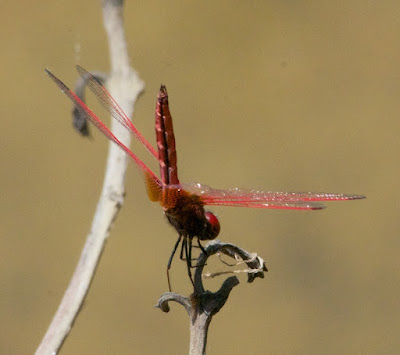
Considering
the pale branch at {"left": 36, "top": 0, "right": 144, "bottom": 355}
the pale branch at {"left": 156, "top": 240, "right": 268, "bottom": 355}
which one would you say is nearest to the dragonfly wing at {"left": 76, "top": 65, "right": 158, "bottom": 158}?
the pale branch at {"left": 36, "top": 0, "right": 144, "bottom": 355}

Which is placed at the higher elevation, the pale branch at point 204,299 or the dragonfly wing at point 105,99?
the dragonfly wing at point 105,99

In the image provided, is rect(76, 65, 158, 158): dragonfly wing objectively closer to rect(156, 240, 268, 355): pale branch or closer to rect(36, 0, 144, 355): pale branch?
rect(36, 0, 144, 355): pale branch

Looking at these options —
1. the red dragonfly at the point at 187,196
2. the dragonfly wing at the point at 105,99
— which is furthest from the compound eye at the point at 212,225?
the dragonfly wing at the point at 105,99

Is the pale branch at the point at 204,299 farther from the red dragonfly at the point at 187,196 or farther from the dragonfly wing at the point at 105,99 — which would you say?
the dragonfly wing at the point at 105,99

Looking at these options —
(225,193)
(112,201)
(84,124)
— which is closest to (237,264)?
(225,193)

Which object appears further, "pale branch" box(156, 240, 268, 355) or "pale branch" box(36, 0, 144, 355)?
"pale branch" box(36, 0, 144, 355)

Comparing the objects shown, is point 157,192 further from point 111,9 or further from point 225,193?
point 111,9

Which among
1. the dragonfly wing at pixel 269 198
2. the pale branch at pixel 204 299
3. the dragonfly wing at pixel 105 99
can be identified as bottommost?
the pale branch at pixel 204 299
